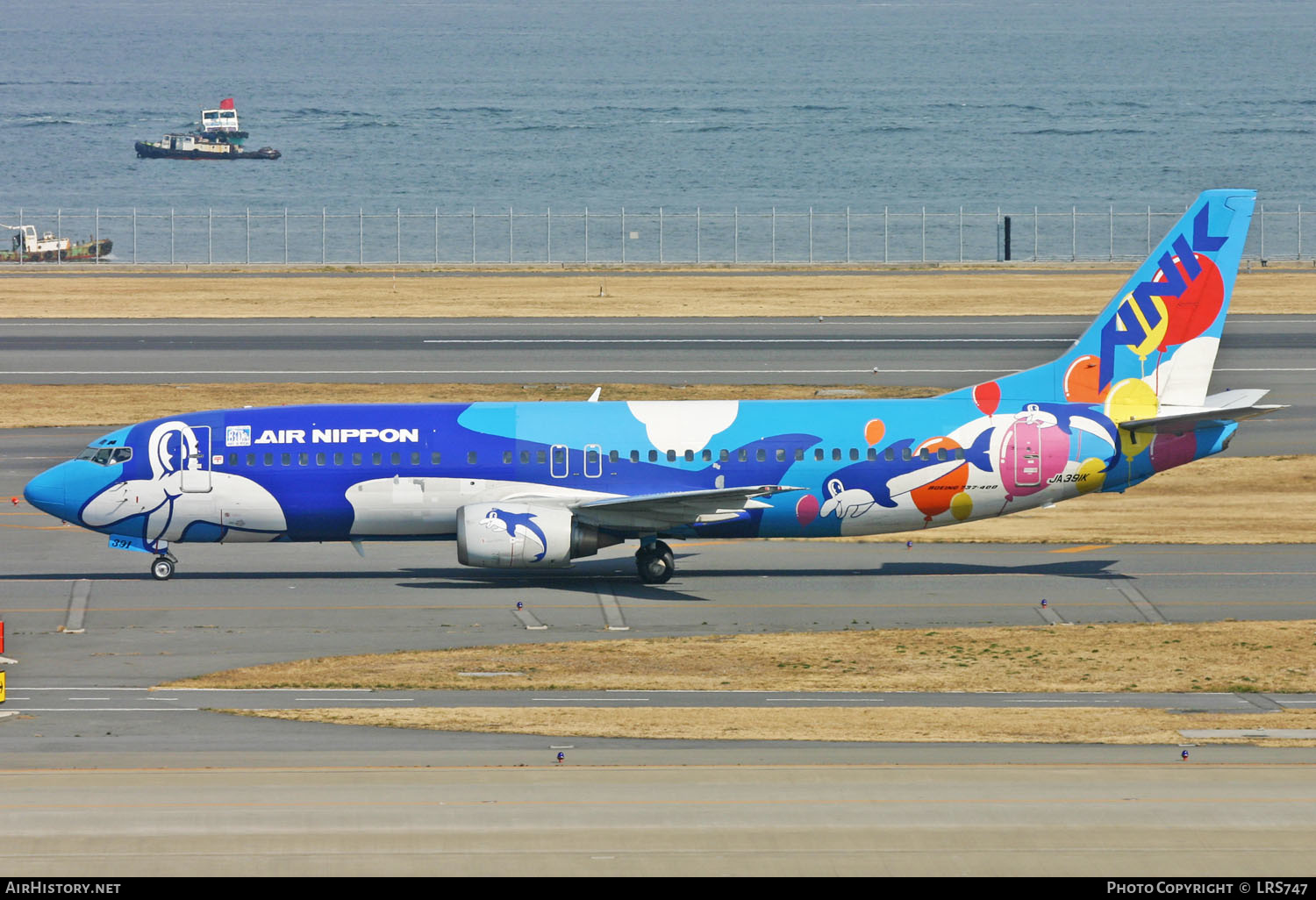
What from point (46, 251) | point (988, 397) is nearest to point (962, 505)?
point (988, 397)

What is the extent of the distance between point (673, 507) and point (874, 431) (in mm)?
5571

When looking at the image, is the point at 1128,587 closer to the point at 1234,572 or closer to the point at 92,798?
the point at 1234,572

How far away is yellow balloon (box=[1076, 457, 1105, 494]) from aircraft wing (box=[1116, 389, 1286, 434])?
1.16 metres

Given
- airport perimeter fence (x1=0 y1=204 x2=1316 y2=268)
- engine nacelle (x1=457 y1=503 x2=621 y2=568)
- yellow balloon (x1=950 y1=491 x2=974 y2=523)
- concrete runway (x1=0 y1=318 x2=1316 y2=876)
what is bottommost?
concrete runway (x1=0 y1=318 x2=1316 y2=876)

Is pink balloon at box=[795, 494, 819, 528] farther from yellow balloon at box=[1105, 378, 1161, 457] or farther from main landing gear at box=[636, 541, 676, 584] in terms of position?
yellow balloon at box=[1105, 378, 1161, 457]

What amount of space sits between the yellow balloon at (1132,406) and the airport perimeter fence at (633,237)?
81883mm

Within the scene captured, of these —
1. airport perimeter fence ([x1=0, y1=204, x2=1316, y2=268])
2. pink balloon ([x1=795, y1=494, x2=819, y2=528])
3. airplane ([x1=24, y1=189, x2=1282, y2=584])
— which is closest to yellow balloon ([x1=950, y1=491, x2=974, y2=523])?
airplane ([x1=24, y1=189, x2=1282, y2=584])

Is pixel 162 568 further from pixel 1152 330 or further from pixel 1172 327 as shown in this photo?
pixel 1172 327

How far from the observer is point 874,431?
42781 mm

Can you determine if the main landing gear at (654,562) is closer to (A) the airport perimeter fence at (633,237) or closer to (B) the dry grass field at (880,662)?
(B) the dry grass field at (880,662)

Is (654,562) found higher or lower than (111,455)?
lower

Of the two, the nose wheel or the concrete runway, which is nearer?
the concrete runway

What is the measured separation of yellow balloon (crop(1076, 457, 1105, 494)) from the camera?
4234 centimetres

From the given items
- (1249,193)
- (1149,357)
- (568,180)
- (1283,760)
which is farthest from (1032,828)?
(568,180)
